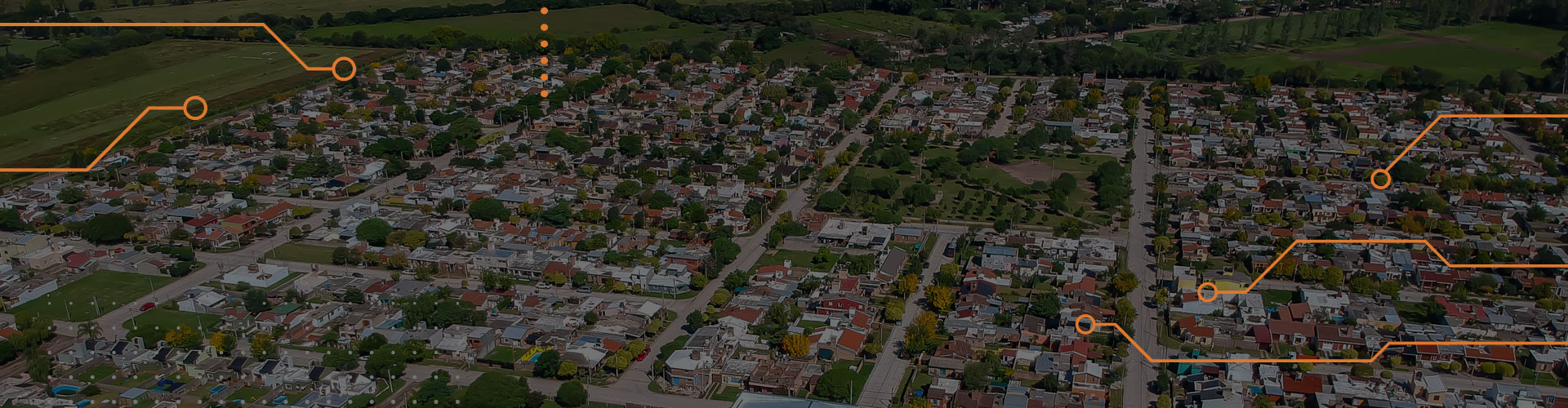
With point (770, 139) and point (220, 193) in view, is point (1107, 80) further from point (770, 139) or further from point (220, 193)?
point (220, 193)

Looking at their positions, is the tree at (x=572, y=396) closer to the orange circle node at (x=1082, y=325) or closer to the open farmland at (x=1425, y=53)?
the orange circle node at (x=1082, y=325)

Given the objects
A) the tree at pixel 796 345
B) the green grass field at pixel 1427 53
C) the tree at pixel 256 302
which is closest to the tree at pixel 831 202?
the tree at pixel 796 345

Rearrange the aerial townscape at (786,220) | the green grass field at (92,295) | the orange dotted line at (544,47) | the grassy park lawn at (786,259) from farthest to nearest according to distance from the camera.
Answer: the orange dotted line at (544,47)
the grassy park lawn at (786,259)
the green grass field at (92,295)
the aerial townscape at (786,220)

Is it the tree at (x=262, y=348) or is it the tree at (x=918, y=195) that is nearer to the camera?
the tree at (x=262, y=348)

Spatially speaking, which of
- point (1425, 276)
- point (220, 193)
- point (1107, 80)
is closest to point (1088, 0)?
point (1107, 80)

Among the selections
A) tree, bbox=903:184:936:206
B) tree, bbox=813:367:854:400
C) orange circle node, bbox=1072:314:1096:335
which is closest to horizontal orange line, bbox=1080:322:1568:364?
orange circle node, bbox=1072:314:1096:335

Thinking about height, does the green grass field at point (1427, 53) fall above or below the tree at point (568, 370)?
above

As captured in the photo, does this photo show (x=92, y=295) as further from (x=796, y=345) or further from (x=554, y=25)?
(x=554, y=25)
